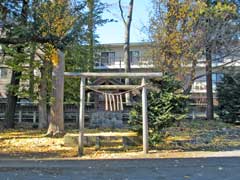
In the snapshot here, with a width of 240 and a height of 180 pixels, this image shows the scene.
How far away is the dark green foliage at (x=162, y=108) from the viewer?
35.3ft

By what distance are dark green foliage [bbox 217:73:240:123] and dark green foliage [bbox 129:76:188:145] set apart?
1257cm

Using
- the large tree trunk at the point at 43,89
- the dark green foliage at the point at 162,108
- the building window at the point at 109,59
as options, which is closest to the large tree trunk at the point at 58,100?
the large tree trunk at the point at 43,89

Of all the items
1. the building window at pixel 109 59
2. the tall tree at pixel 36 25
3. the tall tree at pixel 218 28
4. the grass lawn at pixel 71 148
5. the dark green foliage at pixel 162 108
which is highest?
the building window at pixel 109 59

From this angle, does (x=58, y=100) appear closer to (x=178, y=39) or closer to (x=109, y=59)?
(x=178, y=39)

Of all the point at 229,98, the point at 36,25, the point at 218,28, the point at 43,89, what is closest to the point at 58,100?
the point at 43,89

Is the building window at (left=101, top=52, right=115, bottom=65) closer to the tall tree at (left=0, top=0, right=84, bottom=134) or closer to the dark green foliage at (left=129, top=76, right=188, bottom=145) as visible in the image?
the tall tree at (left=0, top=0, right=84, bottom=134)

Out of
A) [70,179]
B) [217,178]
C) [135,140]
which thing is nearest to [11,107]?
[135,140]

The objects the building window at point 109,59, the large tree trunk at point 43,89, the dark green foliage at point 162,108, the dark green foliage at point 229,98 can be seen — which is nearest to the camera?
the dark green foliage at point 162,108

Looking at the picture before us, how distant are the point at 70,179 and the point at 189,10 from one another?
12781 millimetres

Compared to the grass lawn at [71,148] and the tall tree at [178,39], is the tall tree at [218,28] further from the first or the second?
the grass lawn at [71,148]

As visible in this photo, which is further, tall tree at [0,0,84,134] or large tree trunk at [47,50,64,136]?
large tree trunk at [47,50,64,136]

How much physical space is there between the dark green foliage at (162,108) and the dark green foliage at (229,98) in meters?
12.6

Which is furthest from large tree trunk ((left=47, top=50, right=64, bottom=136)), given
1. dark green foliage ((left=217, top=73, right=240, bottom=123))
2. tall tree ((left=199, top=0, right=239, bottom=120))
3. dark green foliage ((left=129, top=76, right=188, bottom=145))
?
dark green foliage ((left=217, top=73, right=240, bottom=123))

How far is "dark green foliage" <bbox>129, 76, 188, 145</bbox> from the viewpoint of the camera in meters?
10.8
